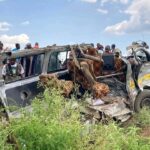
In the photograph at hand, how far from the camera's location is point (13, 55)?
10.3 m

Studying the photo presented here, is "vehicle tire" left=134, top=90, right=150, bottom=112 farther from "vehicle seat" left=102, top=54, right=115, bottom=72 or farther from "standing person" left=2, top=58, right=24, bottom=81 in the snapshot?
"standing person" left=2, top=58, right=24, bottom=81

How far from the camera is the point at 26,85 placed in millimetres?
10336

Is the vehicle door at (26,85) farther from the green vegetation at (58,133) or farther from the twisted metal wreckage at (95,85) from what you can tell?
the green vegetation at (58,133)

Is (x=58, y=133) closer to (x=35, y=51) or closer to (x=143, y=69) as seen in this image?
(x=35, y=51)

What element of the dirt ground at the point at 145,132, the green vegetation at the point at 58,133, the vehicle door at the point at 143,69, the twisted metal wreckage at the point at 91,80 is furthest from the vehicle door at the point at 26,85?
the vehicle door at the point at 143,69

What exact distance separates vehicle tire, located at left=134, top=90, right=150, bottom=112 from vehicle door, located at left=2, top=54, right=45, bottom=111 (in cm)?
283

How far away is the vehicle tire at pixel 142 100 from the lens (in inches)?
500

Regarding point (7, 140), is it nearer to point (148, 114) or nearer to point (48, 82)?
point (48, 82)

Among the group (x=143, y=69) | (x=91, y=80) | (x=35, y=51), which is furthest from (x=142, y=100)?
(x=35, y=51)

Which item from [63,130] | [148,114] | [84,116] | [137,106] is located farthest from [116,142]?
[137,106]

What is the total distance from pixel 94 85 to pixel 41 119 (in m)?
4.22

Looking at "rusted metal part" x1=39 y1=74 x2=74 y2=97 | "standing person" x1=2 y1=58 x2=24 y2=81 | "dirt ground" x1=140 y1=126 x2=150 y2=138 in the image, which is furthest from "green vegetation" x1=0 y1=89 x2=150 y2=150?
"standing person" x1=2 y1=58 x2=24 y2=81

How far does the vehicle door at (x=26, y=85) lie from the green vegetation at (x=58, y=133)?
2003 millimetres

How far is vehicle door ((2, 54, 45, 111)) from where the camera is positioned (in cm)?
987
